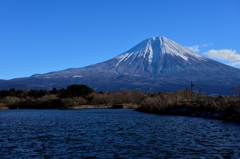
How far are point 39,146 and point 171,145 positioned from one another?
7.27 metres

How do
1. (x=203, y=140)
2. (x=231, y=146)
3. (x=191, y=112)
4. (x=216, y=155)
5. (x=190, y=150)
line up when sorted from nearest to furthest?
(x=216, y=155) → (x=190, y=150) → (x=231, y=146) → (x=203, y=140) → (x=191, y=112)

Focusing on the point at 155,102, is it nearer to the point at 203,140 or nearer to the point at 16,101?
the point at 203,140

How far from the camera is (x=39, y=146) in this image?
675 inches

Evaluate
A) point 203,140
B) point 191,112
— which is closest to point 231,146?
point 203,140

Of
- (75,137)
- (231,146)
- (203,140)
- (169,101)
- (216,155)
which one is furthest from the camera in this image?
(169,101)

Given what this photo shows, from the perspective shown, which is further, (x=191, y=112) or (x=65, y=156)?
(x=191, y=112)

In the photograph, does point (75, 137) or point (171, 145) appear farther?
point (75, 137)

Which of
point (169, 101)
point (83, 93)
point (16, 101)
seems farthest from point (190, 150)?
point (16, 101)

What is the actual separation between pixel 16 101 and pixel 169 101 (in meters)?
60.3

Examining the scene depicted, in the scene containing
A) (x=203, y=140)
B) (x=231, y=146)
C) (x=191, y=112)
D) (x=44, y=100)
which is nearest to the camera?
(x=231, y=146)

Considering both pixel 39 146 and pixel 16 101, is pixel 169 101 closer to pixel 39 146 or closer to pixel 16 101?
pixel 39 146

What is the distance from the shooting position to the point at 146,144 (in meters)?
17.5

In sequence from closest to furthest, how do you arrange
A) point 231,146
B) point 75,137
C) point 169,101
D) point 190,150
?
point 190,150, point 231,146, point 75,137, point 169,101

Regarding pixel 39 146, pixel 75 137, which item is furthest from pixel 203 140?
pixel 39 146
